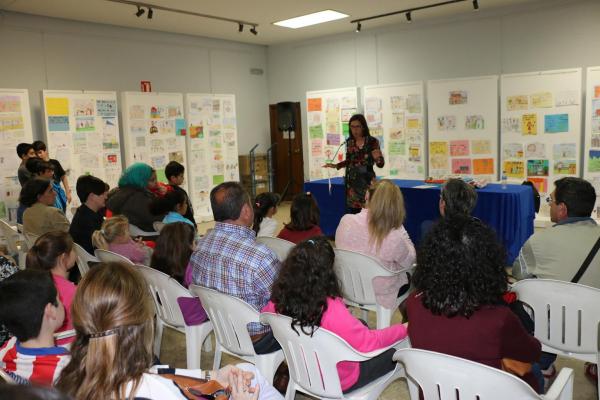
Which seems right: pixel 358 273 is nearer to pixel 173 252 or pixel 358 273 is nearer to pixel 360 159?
pixel 173 252

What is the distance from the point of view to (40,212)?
4.24m

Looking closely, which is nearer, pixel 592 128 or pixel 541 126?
pixel 592 128

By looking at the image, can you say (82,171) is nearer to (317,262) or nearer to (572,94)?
(317,262)

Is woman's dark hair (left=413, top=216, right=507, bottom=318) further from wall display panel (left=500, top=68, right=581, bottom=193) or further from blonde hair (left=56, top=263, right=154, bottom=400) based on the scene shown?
wall display panel (left=500, top=68, right=581, bottom=193)

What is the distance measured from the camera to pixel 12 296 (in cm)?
167

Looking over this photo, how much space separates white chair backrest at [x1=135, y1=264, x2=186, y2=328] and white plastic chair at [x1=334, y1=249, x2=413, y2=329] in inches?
37.7

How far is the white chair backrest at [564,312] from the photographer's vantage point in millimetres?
2191

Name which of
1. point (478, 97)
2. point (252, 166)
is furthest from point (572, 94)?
point (252, 166)

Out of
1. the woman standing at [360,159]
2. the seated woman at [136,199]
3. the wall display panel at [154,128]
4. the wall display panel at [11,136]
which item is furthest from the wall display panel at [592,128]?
the wall display panel at [11,136]

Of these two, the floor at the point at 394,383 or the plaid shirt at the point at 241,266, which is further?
the floor at the point at 394,383

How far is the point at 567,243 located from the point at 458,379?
4.41 feet

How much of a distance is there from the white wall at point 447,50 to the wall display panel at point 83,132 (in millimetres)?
3976

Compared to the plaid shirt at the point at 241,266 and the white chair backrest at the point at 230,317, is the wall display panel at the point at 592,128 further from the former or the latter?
the white chair backrest at the point at 230,317

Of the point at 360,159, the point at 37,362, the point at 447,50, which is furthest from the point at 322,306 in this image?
the point at 447,50
